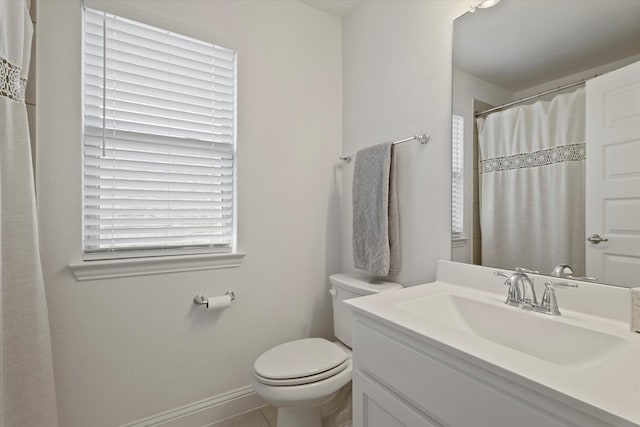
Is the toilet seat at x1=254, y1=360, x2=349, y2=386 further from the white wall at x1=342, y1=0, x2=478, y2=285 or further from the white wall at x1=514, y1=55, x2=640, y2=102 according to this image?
the white wall at x1=514, y1=55, x2=640, y2=102

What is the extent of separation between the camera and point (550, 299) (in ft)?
2.95

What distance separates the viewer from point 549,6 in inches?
39.1

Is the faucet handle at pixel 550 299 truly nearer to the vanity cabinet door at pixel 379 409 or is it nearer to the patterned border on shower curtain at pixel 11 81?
the vanity cabinet door at pixel 379 409

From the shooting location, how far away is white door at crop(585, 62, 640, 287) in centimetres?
81

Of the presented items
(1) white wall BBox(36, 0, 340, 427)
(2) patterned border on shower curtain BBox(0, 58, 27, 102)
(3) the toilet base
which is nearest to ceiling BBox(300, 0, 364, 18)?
(1) white wall BBox(36, 0, 340, 427)

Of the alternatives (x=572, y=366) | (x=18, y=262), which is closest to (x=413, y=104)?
(x=572, y=366)

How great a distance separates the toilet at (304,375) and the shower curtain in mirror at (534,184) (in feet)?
1.94

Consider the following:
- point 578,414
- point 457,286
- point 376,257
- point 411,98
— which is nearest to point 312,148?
point 411,98

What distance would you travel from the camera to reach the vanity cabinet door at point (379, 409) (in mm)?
768

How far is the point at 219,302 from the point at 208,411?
584 mm

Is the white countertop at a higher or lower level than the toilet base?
higher

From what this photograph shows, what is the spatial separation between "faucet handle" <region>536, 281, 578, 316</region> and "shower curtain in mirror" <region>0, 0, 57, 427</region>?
5.57 feet

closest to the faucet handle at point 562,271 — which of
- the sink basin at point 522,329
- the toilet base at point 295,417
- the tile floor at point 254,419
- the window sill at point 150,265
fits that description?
the sink basin at point 522,329

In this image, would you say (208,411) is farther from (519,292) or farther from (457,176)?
(457,176)
